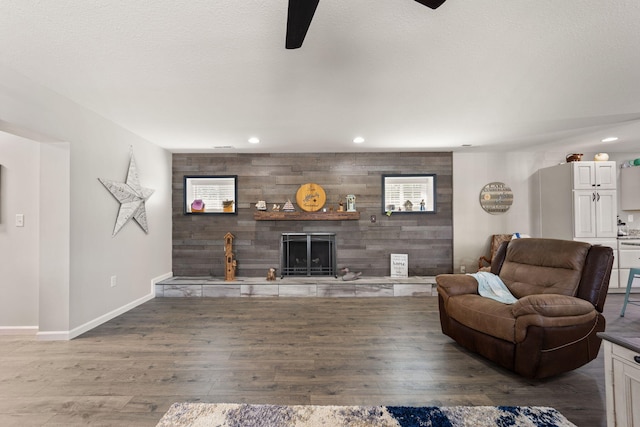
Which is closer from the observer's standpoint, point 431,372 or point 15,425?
point 15,425

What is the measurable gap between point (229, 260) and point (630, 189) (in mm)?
→ 7342

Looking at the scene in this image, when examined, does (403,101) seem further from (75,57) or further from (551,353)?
(75,57)

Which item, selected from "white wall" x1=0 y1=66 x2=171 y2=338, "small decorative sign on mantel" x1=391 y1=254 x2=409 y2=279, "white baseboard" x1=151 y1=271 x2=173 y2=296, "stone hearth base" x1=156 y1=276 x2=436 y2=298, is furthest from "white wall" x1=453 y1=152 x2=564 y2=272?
"white wall" x1=0 y1=66 x2=171 y2=338

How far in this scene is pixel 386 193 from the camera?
5.17 m

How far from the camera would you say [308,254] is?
501 centimetres

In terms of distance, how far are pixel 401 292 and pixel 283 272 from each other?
210 centimetres

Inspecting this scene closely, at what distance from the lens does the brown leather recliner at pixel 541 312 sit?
6.74 ft

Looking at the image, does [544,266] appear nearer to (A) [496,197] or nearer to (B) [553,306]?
(B) [553,306]

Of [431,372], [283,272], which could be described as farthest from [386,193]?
[431,372]

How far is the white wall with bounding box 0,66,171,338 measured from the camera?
8.31ft

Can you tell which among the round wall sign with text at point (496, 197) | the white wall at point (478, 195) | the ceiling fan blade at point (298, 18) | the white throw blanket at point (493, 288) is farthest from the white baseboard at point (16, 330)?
the round wall sign with text at point (496, 197)

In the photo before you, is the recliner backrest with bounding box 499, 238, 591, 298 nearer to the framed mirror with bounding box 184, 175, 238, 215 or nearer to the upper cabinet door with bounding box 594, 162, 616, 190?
the upper cabinet door with bounding box 594, 162, 616, 190

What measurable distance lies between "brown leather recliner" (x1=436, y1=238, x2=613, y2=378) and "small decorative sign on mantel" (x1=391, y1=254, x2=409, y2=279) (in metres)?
2.13

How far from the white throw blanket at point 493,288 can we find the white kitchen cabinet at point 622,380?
124 centimetres
